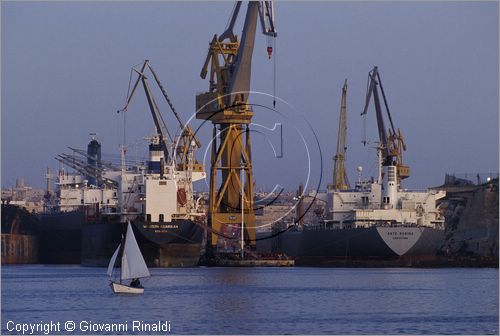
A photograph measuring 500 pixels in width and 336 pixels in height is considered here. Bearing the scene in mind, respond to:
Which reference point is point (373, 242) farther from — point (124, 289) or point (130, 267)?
point (124, 289)

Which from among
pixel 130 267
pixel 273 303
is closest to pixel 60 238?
pixel 130 267

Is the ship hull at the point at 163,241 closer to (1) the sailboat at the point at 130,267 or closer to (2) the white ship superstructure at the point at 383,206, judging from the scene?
(2) the white ship superstructure at the point at 383,206

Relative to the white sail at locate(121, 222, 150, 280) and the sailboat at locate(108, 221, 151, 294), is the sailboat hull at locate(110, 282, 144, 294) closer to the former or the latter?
the sailboat at locate(108, 221, 151, 294)

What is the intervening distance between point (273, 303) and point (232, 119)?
32.9m

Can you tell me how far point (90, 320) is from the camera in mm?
37844

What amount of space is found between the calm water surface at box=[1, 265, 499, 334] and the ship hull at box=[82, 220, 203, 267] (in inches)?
352

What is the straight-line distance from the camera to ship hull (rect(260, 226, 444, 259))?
7675 centimetres

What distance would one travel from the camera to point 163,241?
71875 mm

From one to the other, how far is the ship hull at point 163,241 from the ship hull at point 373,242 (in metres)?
9.72

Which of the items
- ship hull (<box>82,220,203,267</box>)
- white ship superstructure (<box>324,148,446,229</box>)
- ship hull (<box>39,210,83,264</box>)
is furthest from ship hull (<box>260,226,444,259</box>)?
Result: ship hull (<box>39,210,83,264</box>)

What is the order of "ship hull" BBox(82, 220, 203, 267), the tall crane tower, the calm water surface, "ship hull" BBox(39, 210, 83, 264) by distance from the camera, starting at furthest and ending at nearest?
the tall crane tower
"ship hull" BBox(39, 210, 83, 264)
"ship hull" BBox(82, 220, 203, 267)
the calm water surface

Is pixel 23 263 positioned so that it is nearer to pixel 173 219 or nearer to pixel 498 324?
pixel 173 219

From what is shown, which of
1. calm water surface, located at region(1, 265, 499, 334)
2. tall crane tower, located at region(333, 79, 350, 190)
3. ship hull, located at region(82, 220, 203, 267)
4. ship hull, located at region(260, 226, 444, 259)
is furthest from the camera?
tall crane tower, located at region(333, 79, 350, 190)

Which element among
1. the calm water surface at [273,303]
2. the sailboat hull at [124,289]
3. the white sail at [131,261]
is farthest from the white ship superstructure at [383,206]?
the sailboat hull at [124,289]
